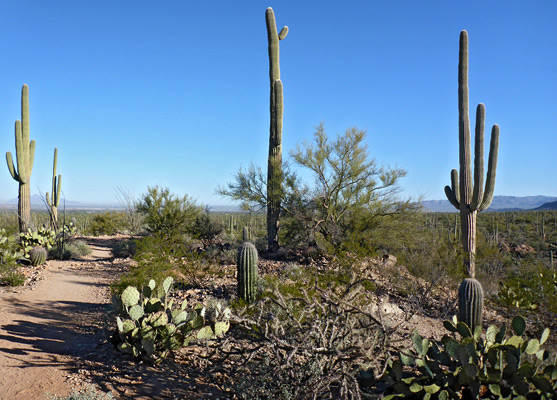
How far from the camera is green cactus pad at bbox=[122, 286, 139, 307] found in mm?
5258

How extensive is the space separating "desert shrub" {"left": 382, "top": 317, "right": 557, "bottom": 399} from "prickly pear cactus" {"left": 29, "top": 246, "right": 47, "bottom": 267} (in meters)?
11.6

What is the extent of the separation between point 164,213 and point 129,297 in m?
12.8

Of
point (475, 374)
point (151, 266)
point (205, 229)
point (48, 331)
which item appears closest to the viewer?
point (475, 374)

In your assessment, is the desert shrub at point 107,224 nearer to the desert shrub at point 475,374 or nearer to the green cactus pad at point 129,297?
the green cactus pad at point 129,297

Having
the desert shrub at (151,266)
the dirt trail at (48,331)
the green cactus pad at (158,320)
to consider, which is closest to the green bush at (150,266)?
the desert shrub at (151,266)

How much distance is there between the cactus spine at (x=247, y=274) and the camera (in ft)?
24.6

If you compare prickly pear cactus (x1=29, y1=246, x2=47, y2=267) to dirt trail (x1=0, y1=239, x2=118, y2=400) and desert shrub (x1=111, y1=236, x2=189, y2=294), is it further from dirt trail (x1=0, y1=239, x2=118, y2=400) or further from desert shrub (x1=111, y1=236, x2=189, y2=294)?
desert shrub (x1=111, y1=236, x2=189, y2=294)

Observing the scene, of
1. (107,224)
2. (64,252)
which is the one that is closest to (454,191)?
(64,252)

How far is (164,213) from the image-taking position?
17719 mm

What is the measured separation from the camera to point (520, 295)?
765cm

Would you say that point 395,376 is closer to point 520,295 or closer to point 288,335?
point 288,335

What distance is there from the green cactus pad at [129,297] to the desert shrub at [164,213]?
40.0 ft

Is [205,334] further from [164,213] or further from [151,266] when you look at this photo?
[164,213]

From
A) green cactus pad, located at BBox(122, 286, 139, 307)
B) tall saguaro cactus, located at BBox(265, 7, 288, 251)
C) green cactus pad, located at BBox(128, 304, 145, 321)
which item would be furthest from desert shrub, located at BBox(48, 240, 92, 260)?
green cactus pad, located at BBox(128, 304, 145, 321)
